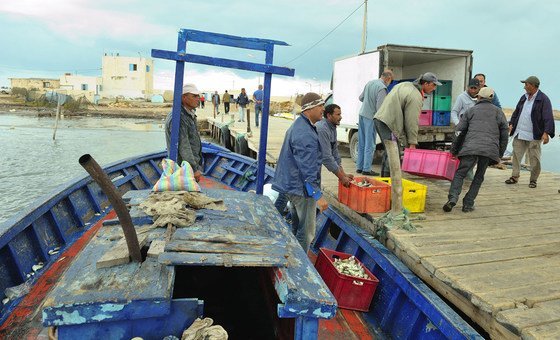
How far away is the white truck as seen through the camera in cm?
766

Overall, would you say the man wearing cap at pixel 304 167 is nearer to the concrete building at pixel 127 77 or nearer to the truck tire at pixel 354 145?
the truck tire at pixel 354 145

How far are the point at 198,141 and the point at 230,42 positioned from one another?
130cm

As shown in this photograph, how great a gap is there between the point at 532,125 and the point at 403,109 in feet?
9.73

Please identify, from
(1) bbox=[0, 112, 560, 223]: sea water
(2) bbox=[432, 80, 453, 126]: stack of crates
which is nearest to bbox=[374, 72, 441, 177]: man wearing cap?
(2) bbox=[432, 80, 453, 126]: stack of crates

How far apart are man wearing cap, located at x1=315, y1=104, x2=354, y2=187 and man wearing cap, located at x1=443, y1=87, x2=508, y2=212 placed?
145cm

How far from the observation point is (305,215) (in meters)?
4.43

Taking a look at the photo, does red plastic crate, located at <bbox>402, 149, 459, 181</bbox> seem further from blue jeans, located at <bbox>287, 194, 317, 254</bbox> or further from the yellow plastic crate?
blue jeans, located at <bbox>287, 194, 317, 254</bbox>

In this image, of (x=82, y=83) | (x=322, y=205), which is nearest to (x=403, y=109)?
(x=322, y=205)

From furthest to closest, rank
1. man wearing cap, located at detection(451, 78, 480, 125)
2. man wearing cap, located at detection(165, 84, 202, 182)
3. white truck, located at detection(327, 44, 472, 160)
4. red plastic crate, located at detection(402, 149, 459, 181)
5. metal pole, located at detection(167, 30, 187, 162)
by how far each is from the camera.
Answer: white truck, located at detection(327, 44, 472, 160) < man wearing cap, located at detection(451, 78, 480, 125) < red plastic crate, located at detection(402, 149, 459, 181) < man wearing cap, located at detection(165, 84, 202, 182) < metal pole, located at detection(167, 30, 187, 162)

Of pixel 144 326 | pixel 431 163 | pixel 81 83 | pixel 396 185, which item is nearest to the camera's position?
pixel 144 326

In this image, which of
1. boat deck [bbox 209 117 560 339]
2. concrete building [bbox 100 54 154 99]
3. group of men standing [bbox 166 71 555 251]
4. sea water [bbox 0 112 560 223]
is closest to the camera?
boat deck [bbox 209 117 560 339]

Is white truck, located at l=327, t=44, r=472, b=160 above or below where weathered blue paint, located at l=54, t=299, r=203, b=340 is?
above

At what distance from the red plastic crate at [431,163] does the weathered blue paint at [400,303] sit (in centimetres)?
175

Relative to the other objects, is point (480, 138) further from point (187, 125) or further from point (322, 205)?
point (187, 125)
